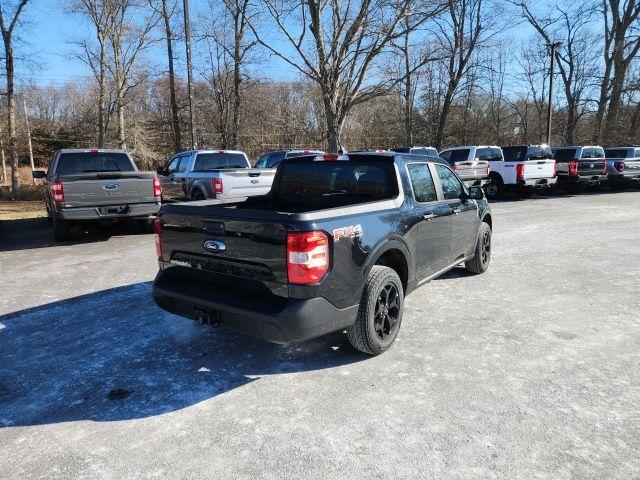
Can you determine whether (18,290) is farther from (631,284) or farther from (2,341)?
(631,284)

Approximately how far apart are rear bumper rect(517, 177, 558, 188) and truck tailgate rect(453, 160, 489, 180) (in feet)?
4.35

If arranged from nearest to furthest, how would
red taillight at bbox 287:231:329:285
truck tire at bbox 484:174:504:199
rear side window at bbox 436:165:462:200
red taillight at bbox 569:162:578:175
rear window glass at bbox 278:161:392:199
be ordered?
red taillight at bbox 287:231:329:285 < rear window glass at bbox 278:161:392:199 < rear side window at bbox 436:165:462:200 < truck tire at bbox 484:174:504:199 < red taillight at bbox 569:162:578:175

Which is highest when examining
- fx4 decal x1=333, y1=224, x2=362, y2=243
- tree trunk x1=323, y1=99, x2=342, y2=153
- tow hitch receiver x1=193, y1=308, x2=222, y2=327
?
tree trunk x1=323, y1=99, x2=342, y2=153

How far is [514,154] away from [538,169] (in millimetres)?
1055

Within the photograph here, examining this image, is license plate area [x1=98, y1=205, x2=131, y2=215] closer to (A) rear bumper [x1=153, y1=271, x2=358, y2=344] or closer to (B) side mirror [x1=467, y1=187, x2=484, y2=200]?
(A) rear bumper [x1=153, y1=271, x2=358, y2=344]

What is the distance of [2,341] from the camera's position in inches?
171

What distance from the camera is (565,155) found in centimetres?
1969

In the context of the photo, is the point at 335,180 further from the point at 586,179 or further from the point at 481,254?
Answer: the point at 586,179

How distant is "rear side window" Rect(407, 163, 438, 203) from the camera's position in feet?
15.2

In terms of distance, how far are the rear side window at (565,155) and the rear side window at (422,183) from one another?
56.6 ft

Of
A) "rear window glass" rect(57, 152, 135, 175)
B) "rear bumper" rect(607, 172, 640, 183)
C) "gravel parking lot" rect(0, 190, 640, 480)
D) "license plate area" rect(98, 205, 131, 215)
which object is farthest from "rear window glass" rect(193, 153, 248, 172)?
"rear bumper" rect(607, 172, 640, 183)

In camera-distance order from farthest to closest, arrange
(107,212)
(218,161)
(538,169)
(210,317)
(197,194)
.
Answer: (538,169), (218,161), (197,194), (107,212), (210,317)

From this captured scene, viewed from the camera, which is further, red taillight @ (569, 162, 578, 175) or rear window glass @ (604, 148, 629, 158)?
rear window glass @ (604, 148, 629, 158)

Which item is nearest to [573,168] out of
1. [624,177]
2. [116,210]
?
[624,177]
